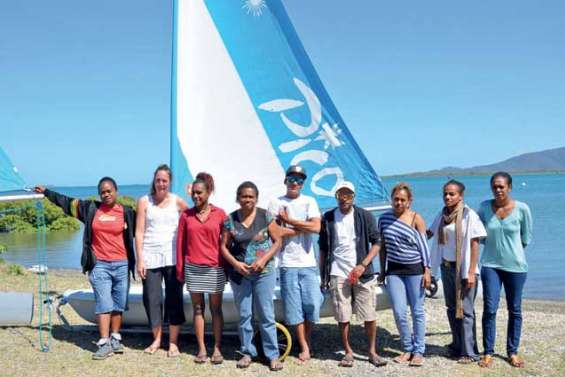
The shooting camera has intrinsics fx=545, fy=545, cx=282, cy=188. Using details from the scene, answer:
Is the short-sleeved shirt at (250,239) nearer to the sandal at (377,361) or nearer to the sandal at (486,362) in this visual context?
the sandal at (377,361)

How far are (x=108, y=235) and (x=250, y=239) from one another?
3.97ft

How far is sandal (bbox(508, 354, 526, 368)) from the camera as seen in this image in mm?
4211

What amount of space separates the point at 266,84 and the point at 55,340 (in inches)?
120

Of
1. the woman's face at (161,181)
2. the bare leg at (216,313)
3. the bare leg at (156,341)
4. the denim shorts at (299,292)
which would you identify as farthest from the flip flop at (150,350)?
the woman's face at (161,181)

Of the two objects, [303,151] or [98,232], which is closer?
[98,232]

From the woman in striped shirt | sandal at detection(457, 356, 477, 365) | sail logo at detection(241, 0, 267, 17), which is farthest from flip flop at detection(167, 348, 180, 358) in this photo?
sail logo at detection(241, 0, 267, 17)

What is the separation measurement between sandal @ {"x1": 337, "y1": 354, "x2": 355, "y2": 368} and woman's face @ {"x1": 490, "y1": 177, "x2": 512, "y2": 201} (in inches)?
65.5

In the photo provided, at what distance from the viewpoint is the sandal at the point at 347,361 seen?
4211 mm

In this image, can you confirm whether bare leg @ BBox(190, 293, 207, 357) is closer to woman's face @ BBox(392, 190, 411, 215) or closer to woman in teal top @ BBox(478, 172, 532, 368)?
woman's face @ BBox(392, 190, 411, 215)

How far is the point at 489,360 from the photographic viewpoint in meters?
4.20

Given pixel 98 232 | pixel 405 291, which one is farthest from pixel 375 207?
pixel 98 232

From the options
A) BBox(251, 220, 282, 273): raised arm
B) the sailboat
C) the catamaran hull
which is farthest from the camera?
the sailboat

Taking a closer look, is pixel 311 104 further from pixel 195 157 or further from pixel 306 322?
pixel 306 322

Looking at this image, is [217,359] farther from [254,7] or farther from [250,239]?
[254,7]
